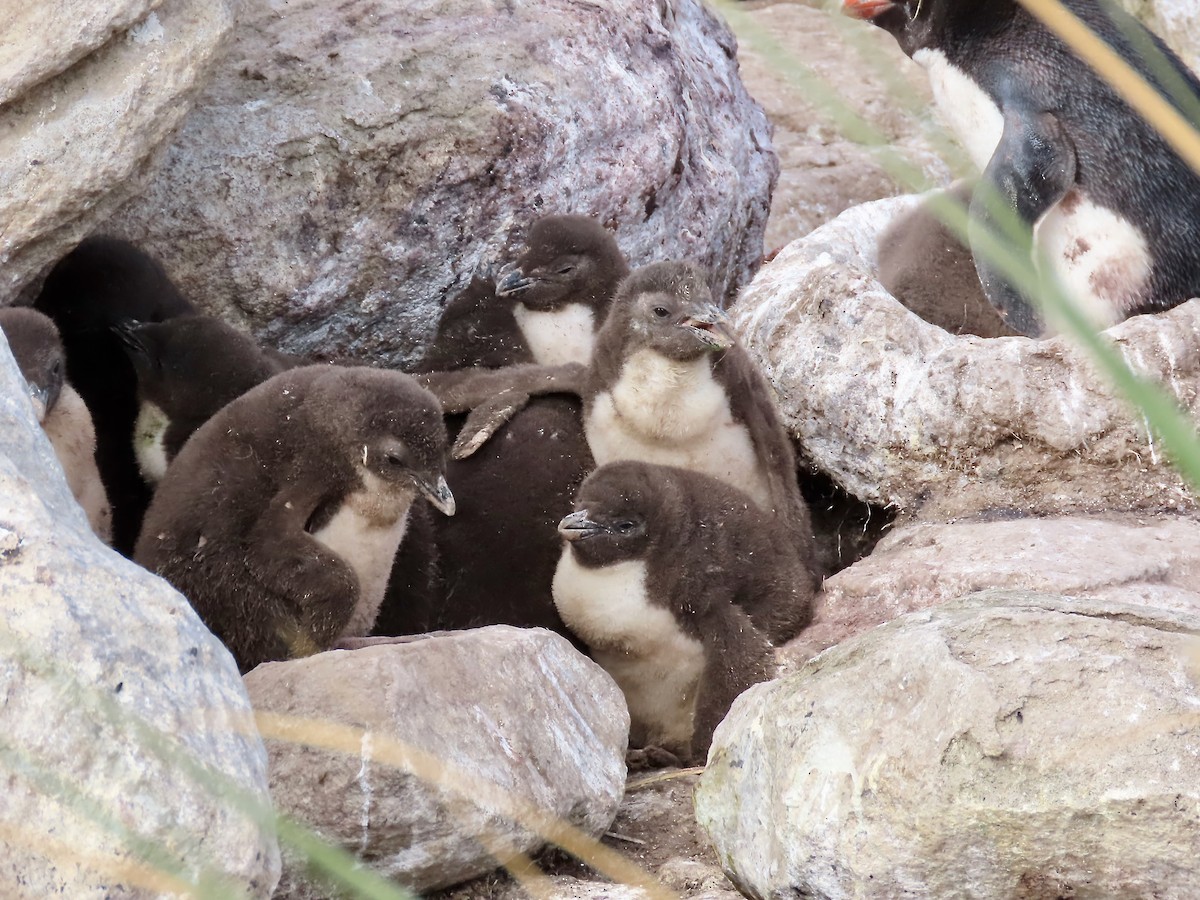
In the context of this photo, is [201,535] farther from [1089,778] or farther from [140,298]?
[1089,778]

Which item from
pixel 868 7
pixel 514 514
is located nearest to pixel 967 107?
pixel 868 7

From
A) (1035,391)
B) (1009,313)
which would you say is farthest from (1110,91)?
(1035,391)

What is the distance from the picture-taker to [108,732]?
7.63 ft

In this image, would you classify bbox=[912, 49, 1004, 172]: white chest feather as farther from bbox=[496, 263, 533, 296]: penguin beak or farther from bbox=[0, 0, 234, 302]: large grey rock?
bbox=[0, 0, 234, 302]: large grey rock

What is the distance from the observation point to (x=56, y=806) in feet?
7.43

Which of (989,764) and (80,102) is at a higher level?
(989,764)

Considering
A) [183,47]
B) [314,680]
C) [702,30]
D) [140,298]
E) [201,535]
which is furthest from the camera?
[702,30]

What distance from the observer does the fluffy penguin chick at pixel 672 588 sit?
4621 millimetres

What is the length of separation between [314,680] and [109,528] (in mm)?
1768

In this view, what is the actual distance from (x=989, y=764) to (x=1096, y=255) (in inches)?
141

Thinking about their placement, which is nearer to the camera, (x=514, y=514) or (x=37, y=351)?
(x=37, y=351)

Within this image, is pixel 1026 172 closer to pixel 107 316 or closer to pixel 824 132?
pixel 107 316

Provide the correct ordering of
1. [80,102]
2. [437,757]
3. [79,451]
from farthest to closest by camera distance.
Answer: [79,451]
[80,102]
[437,757]

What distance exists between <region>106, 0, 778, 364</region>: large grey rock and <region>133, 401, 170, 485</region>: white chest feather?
34.6 inches
